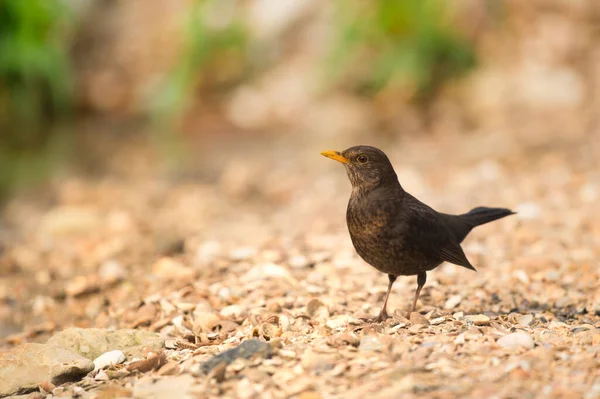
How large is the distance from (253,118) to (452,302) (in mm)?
8167

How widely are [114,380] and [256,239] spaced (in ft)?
8.53

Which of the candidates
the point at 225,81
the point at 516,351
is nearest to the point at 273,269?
the point at 516,351

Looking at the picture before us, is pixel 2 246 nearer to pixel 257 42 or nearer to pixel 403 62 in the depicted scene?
pixel 403 62

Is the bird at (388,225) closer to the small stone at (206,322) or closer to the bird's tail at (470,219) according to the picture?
the bird's tail at (470,219)

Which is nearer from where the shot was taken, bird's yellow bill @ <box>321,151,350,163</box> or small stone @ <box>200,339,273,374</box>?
small stone @ <box>200,339,273,374</box>

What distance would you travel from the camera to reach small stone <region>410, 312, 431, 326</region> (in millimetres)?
3789

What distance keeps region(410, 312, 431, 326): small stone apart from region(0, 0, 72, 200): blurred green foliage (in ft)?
28.0

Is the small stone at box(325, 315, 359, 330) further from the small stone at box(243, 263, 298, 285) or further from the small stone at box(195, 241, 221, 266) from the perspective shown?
the small stone at box(195, 241, 221, 266)

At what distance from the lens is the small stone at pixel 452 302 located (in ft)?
14.4

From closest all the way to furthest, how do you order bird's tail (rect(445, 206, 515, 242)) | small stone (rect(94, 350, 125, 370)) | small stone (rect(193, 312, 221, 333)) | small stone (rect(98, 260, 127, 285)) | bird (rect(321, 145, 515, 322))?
small stone (rect(94, 350, 125, 370)) < bird (rect(321, 145, 515, 322)) < small stone (rect(193, 312, 221, 333)) < bird's tail (rect(445, 206, 515, 242)) < small stone (rect(98, 260, 127, 285))

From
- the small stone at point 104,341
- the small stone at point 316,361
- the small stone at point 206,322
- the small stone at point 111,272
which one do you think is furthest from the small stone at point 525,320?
the small stone at point 111,272

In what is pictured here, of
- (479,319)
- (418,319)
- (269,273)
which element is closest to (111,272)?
(269,273)

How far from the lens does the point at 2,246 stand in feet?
22.2

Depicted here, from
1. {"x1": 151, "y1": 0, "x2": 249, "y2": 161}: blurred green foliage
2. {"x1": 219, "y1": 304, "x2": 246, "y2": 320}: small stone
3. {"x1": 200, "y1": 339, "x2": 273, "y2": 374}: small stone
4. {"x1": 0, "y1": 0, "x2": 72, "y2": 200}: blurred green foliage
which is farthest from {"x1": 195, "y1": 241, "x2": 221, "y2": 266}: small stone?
{"x1": 0, "y1": 0, "x2": 72, "y2": 200}: blurred green foliage
